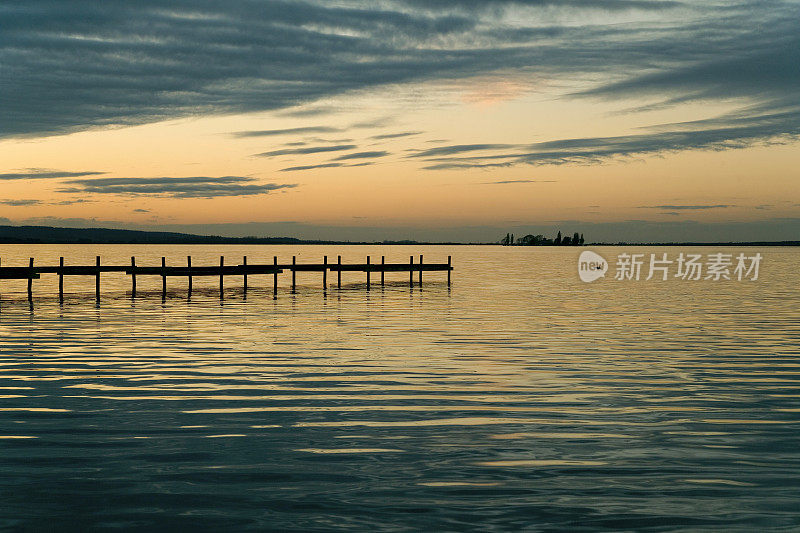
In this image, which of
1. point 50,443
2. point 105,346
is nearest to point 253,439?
point 50,443

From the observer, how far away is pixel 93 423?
426 inches

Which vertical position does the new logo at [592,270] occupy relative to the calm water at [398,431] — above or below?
below

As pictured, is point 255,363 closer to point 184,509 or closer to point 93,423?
point 93,423

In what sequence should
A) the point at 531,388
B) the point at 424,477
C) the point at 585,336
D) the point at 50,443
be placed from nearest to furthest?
the point at 424,477 < the point at 50,443 < the point at 531,388 < the point at 585,336

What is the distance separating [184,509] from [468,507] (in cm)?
267

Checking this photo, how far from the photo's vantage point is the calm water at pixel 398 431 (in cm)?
719

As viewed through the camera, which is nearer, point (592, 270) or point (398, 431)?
point (398, 431)

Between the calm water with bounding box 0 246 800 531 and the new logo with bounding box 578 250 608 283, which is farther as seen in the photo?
the new logo with bounding box 578 250 608 283

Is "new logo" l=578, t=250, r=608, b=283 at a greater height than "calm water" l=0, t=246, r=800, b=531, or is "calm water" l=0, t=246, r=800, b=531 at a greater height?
"calm water" l=0, t=246, r=800, b=531

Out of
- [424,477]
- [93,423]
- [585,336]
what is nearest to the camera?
[424,477]

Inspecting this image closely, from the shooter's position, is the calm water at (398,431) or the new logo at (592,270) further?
the new logo at (592,270)

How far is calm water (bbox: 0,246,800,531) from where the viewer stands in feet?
23.6

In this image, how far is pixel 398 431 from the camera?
10.4 metres

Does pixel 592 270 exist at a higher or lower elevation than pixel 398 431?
lower
